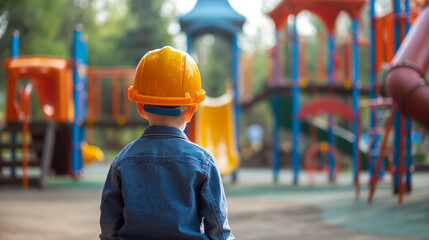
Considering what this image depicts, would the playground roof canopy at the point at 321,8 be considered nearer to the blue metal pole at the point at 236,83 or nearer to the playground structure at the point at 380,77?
the playground structure at the point at 380,77

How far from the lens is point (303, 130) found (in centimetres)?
1612

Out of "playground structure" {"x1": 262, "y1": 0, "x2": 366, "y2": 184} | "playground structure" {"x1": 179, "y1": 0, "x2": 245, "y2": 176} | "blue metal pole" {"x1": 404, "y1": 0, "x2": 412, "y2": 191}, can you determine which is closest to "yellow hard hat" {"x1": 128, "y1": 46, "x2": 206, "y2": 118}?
"blue metal pole" {"x1": 404, "y1": 0, "x2": 412, "y2": 191}

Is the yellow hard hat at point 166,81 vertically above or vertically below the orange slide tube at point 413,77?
above

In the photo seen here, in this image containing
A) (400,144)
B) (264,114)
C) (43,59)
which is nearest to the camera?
(400,144)

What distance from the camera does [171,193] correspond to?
1.72 meters

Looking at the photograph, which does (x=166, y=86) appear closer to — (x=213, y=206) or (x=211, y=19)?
(x=213, y=206)

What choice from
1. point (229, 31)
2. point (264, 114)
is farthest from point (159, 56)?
point (264, 114)

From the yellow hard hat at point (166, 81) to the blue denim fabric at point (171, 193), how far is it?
136 mm

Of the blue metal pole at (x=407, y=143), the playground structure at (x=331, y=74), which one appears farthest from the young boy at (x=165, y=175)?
the playground structure at (x=331, y=74)

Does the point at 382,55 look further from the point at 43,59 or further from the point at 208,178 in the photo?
the point at 208,178

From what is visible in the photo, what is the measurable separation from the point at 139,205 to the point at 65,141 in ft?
33.0

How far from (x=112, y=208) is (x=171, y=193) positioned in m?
0.23

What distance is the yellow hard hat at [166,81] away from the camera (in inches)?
70.0

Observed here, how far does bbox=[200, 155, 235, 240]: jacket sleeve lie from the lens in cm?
172
